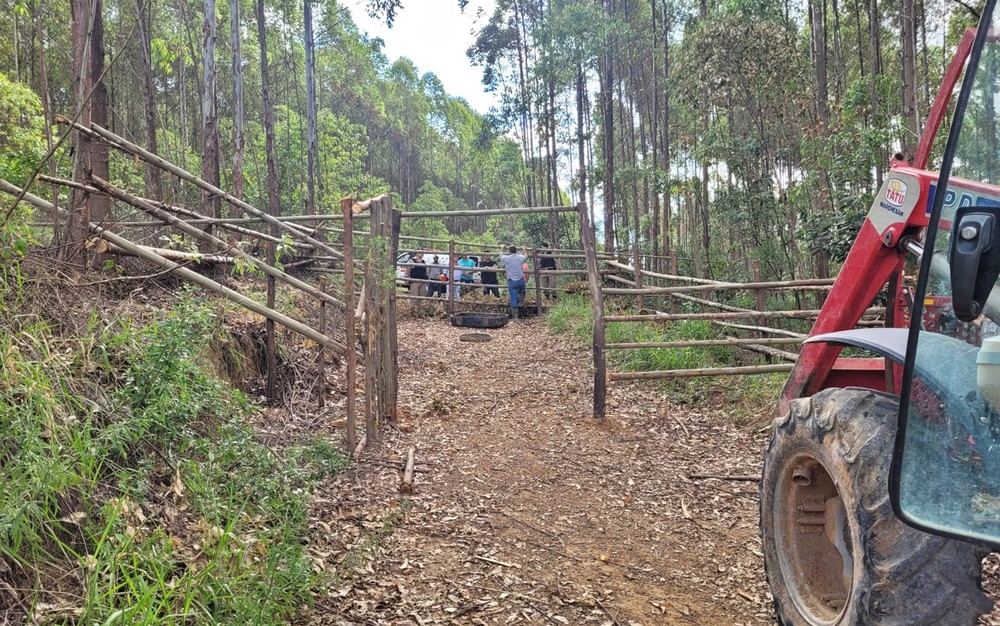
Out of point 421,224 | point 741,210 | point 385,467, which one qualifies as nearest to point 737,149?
point 741,210

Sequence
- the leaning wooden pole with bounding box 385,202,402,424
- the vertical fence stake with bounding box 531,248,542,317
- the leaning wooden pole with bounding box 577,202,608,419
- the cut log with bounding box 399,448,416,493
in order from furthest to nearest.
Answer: the vertical fence stake with bounding box 531,248,542,317
the leaning wooden pole with bounding box 577,202,608,419
the leaning wooden pole with bounding box 385,202,402,424
the cut log with bounding box 399,448,416,493

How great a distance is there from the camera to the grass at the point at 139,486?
6.21 feet

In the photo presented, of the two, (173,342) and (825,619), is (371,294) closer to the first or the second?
(173,342)

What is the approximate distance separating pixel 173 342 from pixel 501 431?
2563mm

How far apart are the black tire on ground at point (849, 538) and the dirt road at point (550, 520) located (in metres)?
0.43

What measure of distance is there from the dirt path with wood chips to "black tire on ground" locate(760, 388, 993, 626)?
419 mm

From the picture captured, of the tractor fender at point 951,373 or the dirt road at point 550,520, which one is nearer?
the tractor fender at point 951,373

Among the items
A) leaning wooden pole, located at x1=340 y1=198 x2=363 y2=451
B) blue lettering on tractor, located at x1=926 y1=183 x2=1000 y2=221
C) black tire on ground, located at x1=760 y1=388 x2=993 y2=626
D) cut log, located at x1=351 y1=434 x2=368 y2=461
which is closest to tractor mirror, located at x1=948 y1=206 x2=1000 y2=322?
blue lettering on tractor, located at x1=926 y1=183 x2=1000 y2=221

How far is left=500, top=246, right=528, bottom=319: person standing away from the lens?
1116 centimetres

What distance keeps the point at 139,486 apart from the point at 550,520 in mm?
1949

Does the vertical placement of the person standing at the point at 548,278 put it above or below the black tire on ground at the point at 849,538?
above

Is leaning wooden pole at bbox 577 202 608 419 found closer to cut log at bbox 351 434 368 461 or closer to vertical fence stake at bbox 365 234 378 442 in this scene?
vertical fence stake at bbox 365 234 378 442

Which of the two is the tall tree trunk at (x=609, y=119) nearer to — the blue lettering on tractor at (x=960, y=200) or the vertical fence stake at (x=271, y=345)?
the vertical fence stake at (x=271, y=345)

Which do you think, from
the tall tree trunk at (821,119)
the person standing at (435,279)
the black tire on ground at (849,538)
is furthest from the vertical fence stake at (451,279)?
the black tire on ground at (849,538)
